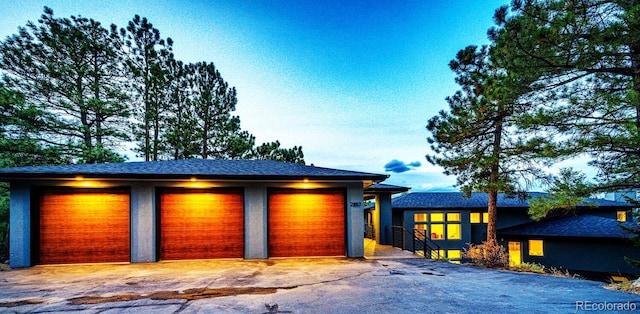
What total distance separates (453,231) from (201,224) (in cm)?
1510

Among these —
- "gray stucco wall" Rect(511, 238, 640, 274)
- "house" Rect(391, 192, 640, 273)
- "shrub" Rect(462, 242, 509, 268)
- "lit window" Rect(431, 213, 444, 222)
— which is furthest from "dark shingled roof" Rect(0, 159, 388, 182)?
"gray stucco wall" Rect(511, 238, 640, 274)

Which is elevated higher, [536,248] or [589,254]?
[589,254]

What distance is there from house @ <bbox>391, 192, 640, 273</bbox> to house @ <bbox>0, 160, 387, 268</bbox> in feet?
18.1

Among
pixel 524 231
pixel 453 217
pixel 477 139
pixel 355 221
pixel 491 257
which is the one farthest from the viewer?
pixel 453 217

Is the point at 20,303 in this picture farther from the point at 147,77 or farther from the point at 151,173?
the point at 147,77

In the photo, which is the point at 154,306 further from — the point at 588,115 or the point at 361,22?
the point at 361,22

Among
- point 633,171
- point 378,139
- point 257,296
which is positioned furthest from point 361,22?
point 257,296

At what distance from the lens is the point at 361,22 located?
48.8 ft

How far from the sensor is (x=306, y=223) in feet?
28.0

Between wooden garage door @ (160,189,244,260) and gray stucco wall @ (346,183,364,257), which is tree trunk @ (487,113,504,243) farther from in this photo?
wooden garage door @ (160,189,244,260)

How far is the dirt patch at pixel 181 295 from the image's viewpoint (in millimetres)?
4512

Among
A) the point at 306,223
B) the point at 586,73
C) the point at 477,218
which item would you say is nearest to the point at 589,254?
the point at 477,218

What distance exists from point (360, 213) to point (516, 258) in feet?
43.5

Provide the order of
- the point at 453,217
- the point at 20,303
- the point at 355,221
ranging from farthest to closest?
the point at 453,217
the point at 355,221
the point at 20,303
